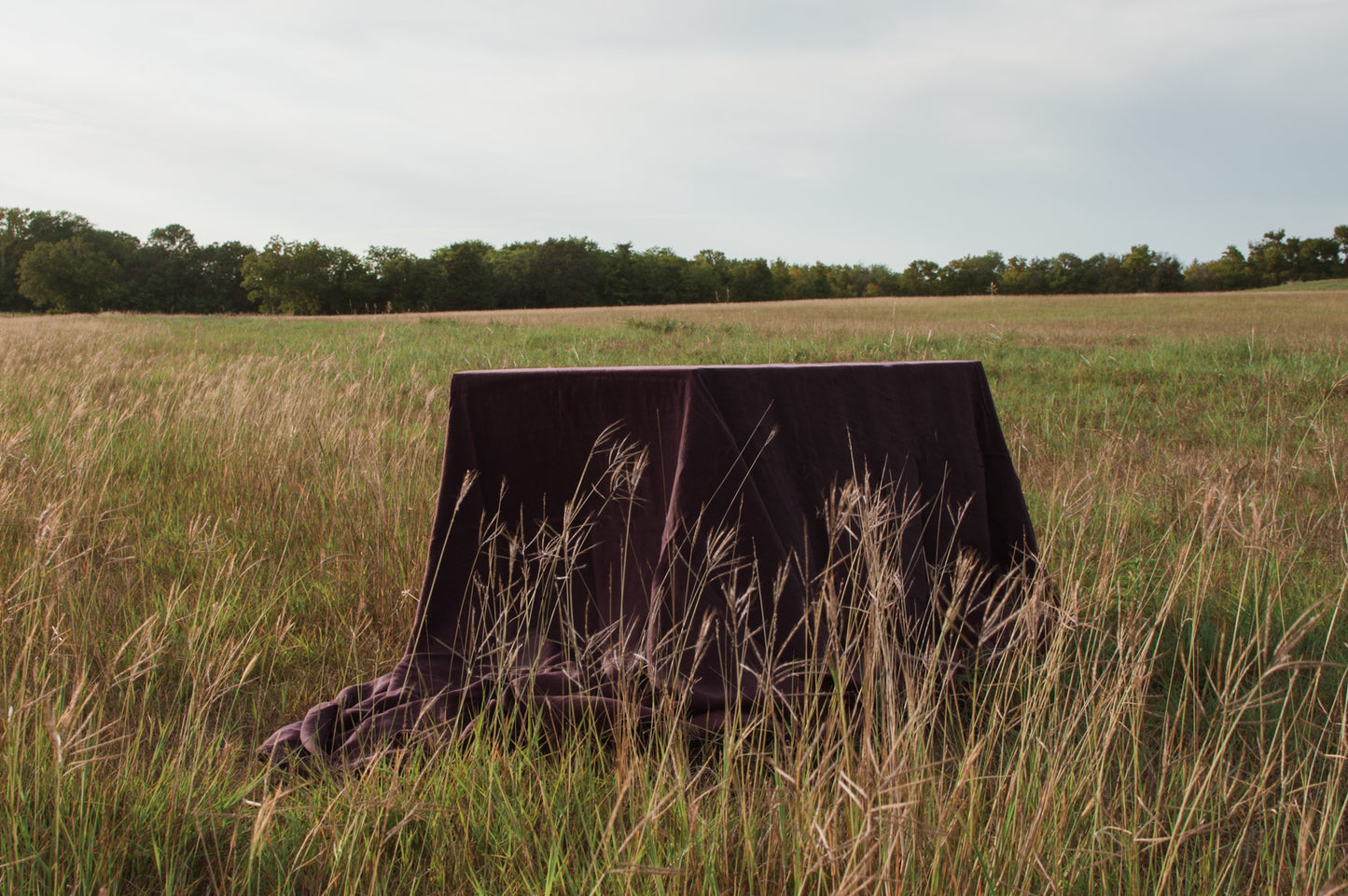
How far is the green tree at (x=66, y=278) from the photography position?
59062 millimetres

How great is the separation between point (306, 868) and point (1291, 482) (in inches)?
172

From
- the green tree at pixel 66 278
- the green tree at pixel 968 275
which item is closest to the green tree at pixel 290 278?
the green tree at pixel 66 278

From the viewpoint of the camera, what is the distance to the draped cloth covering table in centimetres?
187

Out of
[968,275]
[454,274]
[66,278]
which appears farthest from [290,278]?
[968,275]

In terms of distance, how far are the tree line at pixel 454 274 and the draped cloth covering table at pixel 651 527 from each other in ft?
193

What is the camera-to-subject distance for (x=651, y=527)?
212 cm

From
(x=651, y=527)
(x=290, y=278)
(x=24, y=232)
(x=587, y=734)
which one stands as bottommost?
(x=587, y=734)

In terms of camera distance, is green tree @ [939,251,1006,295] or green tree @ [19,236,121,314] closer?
green tree @ [19,236,121,314]

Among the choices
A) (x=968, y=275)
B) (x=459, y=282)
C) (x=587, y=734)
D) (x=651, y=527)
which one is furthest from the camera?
(x=968, y=275)

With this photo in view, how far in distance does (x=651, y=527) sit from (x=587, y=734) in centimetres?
57

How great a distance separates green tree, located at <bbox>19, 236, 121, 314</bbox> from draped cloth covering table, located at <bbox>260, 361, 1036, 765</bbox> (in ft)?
232

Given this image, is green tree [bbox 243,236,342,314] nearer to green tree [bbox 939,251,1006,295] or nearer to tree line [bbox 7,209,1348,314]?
tree line [bbox 7,209,1348,314]

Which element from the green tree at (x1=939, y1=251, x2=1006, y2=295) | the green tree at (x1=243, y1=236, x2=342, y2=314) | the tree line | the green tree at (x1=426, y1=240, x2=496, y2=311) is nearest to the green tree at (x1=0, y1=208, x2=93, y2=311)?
the tree line

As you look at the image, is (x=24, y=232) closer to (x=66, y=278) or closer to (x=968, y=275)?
(x=66, y=278)
